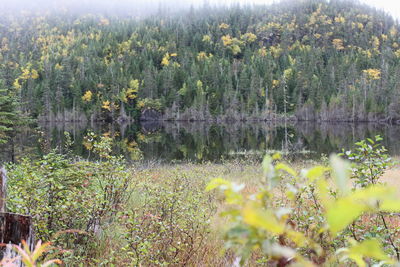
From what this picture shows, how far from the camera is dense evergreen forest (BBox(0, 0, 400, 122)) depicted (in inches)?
2785

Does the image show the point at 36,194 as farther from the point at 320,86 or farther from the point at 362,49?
the point at 362,49

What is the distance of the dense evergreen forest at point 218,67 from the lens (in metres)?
70.8

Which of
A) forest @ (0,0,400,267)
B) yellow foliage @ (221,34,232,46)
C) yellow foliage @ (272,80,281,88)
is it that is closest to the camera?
forest @ (0,0,400,267)

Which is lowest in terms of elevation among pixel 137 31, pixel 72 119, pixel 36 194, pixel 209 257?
pixel 72 119

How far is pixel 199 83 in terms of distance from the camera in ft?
248

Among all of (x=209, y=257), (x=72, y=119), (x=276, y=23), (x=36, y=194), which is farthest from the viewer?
(x=276, y=23)

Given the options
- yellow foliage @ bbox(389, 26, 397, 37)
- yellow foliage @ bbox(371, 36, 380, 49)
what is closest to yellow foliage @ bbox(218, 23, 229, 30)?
yellow foliage @ bbox(371, 36, 380, 49)

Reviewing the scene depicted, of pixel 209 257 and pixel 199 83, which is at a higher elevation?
pixel 209 257

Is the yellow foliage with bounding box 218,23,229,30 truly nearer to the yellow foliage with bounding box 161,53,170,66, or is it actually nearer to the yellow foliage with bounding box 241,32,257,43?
the yellow foliage with bounding box 241,32,257,43

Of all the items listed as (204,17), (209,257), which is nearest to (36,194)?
(209,257)

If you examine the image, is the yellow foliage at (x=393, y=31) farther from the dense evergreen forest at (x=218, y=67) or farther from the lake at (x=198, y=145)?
the lake at (x=198, y=145)

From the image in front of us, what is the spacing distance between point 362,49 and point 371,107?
55.5m

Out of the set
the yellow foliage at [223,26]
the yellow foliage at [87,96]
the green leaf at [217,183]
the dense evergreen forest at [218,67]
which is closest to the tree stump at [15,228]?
the green leaf at [217,183]

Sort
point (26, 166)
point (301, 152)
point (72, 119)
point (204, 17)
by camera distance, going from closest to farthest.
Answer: point (26, 166) → point (301, 152) → point (72, 119) → point (204, 17)
